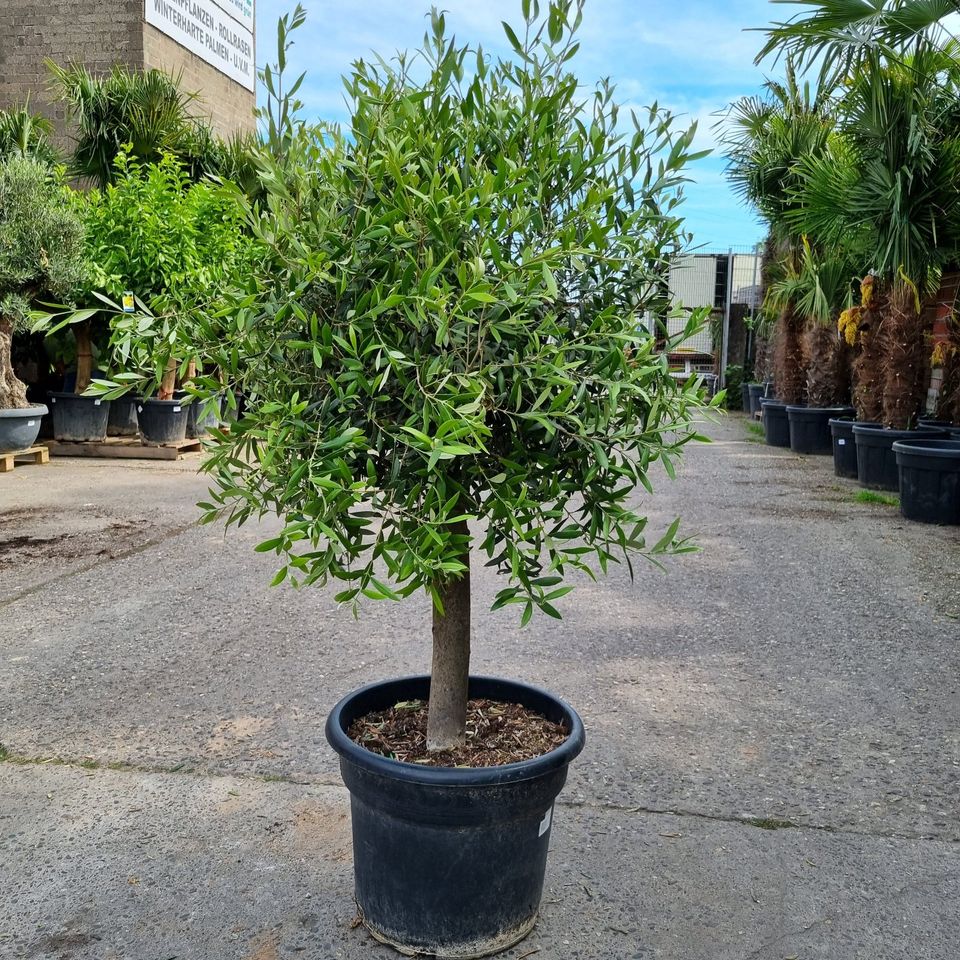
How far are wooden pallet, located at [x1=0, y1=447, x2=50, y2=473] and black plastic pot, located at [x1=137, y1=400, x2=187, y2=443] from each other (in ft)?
3.97

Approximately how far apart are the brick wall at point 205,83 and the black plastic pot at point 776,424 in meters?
10.4

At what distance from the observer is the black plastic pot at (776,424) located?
1572 centimetres

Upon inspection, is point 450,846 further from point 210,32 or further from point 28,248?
point 210,32

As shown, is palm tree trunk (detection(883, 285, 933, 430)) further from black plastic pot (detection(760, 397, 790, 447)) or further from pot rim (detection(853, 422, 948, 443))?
black plastic pot (detection(760, 397, 790, 447))

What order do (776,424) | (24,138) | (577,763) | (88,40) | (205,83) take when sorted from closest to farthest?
(577,763)
(24,138)
(776,424)
(88,40)
(205,83)

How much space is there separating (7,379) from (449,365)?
10.5 meters

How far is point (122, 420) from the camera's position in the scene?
13.3 metres

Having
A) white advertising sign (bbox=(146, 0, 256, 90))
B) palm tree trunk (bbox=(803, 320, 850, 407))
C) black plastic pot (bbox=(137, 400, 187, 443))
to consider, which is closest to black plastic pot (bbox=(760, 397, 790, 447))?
palm tree trunk (bbox=(803, 320, 850, 407))

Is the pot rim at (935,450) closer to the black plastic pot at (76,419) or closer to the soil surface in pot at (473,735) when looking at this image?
the soil surface in pot at (473,735)

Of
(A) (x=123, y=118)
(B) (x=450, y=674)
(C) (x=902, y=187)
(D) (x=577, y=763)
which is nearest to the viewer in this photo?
(B) (x=450, y=674)

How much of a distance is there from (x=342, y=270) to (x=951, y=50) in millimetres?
8412

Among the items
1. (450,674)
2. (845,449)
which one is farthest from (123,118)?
(450,674)

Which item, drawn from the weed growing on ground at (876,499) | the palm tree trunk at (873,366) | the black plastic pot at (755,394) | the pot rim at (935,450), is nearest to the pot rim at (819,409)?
the palm tree trunk at (873,366)

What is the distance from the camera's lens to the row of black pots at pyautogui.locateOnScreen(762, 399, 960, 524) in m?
8.44
